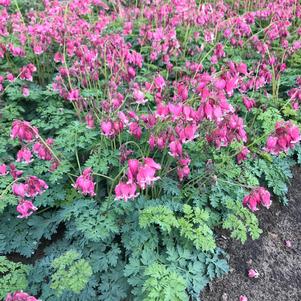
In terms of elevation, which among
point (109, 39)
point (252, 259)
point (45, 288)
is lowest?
point (252, 259)

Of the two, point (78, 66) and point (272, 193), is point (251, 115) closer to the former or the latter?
point (272, 193)

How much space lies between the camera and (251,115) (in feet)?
14.8

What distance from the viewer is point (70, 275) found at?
2.71 meters

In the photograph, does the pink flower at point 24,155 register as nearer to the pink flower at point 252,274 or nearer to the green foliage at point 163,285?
the green foliage at point 163,285

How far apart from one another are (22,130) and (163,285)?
4.92 ft

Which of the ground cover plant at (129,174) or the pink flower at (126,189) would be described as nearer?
the pink flower at (126,189)

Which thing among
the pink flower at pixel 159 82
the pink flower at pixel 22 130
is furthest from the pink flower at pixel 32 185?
the pink flower at pixel 159 82

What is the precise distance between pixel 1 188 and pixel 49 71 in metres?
2.13

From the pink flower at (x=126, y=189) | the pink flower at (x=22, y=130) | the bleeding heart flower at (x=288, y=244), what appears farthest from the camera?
the bleeding heart flower at (x=288, y=244)

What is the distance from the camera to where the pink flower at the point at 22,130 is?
281 centimetres

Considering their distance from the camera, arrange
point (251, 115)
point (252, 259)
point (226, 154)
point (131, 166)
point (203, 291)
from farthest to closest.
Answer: point (251, 115), point (226, 154), point (252, 259), point (203, 291), point (131, 166)

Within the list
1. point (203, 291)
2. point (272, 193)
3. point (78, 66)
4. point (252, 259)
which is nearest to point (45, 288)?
point (203, 291)

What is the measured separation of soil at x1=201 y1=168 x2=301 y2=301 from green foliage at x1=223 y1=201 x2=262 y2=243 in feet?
1.37

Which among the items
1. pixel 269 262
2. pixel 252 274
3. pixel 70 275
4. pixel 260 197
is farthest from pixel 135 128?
pixel 269 262
